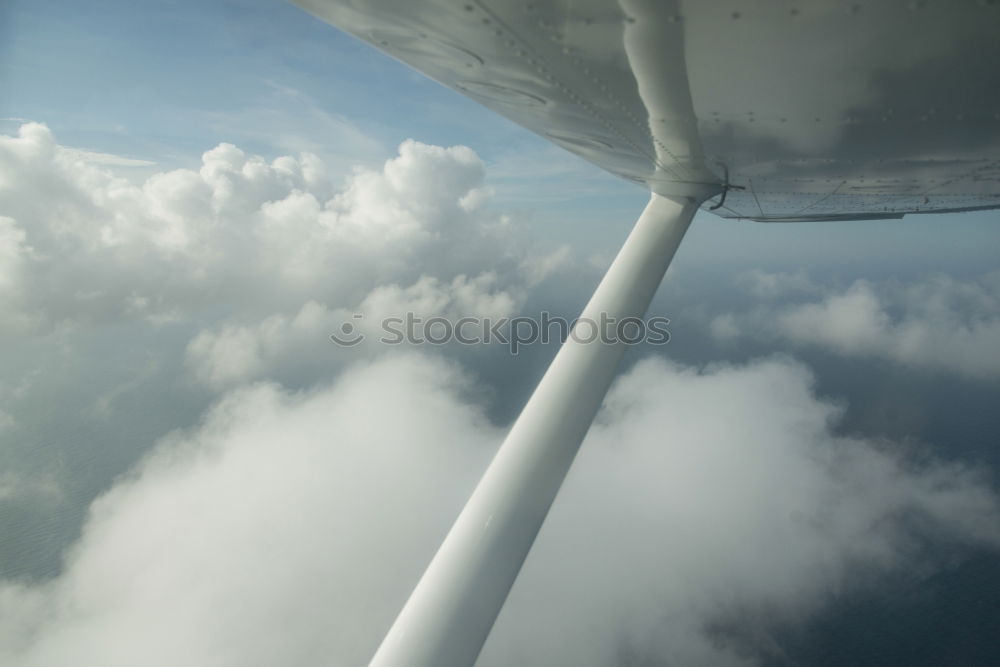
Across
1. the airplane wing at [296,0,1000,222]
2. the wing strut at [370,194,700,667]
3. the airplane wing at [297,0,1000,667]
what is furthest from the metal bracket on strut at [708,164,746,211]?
the wing strut at [370,194,700,667]

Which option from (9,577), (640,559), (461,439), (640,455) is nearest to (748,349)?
(640,455)

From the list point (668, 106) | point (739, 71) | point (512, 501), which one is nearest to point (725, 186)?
point (668, 106)

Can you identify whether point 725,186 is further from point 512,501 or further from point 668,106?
point 512,501

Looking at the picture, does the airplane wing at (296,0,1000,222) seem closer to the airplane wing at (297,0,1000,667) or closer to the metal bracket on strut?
the airplane wing at (297,0,1000,667)

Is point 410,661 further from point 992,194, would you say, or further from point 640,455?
point 640,455

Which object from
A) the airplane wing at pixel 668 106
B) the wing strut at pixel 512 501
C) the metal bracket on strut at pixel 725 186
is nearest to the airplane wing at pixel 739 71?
the airplane wing at pixel 668 106
